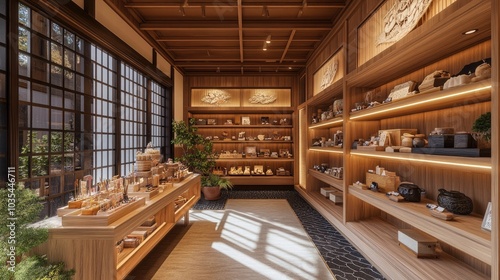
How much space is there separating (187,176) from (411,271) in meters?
3.10

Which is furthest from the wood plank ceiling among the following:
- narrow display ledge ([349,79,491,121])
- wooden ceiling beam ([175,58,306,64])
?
narrow display ledge ([349,79,491,121])

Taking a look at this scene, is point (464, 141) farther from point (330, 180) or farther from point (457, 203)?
point (330, 180)

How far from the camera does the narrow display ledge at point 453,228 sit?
1487mm

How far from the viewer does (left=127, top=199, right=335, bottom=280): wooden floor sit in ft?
8.26

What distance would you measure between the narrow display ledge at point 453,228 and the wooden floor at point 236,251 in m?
0.97

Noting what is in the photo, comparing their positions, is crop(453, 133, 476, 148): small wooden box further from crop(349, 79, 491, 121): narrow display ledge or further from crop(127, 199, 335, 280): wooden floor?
crop(127, 199, 335, 280): wooden floor

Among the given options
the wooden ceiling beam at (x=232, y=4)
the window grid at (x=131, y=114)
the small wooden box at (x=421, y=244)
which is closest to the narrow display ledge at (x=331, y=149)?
the small wooden box at (x=421, y=244)

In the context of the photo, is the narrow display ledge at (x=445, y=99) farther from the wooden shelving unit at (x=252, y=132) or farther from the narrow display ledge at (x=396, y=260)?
the wooden shelving unit at (x=252, y=132)

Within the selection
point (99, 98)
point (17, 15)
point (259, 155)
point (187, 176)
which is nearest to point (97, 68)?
point (99, 98)

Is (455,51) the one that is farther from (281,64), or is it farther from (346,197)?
(281,64)

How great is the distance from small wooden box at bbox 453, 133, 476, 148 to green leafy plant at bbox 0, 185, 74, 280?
2.96 meters

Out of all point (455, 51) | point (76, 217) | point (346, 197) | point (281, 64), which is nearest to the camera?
point (76, 217)

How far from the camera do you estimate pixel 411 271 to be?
203 centimetres

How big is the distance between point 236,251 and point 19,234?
212cm
